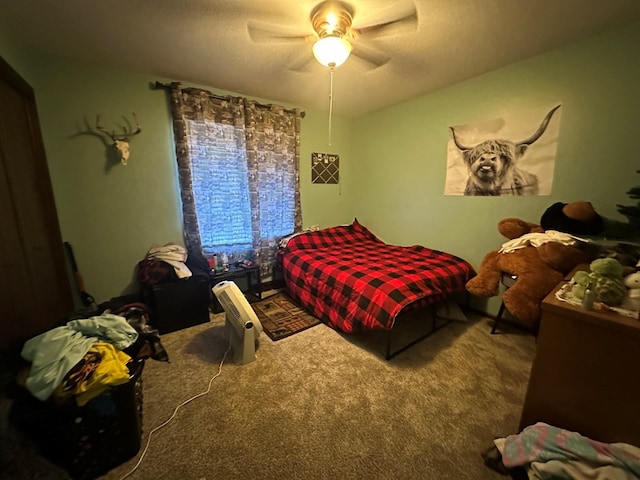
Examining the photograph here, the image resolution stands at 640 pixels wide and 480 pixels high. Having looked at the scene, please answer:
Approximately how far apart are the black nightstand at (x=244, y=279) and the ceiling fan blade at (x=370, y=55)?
2.37 metres

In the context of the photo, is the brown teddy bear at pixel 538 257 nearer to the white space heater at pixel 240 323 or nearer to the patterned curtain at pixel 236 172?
the white space heater at pixel 240 323

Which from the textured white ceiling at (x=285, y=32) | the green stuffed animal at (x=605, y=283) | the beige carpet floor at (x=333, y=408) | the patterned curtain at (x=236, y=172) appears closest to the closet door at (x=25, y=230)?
the textured white ceiling at (x=285, y=32)

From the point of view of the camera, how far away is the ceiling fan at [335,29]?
59.4 inches

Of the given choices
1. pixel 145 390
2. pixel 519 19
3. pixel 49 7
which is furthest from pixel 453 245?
pixel 49 7

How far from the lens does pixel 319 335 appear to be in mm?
2293

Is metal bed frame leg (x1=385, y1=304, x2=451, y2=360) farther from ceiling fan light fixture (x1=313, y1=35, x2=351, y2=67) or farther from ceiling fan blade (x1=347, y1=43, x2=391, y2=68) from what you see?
ceiling fan blade (x1=347, y1=43, x2=391, y2=68)

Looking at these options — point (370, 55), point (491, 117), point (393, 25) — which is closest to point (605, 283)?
point (393, 25)

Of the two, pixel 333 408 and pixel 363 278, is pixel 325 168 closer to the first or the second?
pixel 363 278

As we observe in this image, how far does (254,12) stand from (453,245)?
2.77 metres

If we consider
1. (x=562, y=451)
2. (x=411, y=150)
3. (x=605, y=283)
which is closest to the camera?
(x=562, y=451)

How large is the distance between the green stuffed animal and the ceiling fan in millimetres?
1707

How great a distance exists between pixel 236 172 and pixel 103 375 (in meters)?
2.31

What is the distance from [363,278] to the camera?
86.5 inches

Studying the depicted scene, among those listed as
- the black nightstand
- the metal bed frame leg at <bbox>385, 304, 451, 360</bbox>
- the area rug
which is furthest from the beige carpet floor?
the black nightstand
